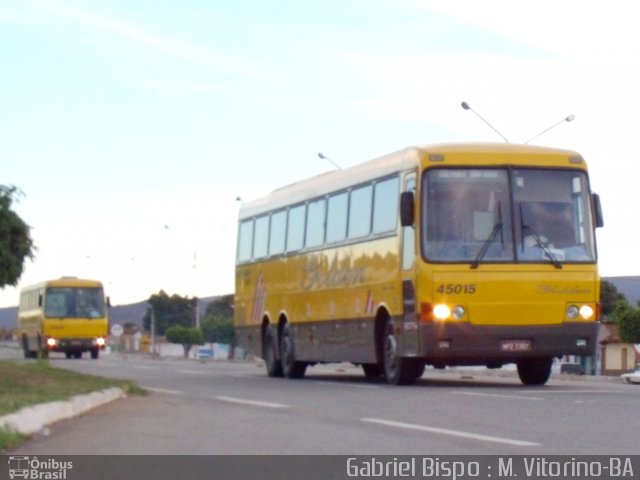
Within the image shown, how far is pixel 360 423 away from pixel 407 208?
8006mm

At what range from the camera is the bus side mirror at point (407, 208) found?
22.7 m

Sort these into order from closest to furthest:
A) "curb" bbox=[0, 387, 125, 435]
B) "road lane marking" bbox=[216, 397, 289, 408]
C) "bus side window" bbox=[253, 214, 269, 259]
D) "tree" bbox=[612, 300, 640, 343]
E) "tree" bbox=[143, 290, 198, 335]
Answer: "curb" bbox=[0, 387, 125, 435]
"road lane marking" bbox=[216, 397, 289, 408]
"bus side window" bbox=[253, 214, 269, 259]
"tree" bbox=[612, 300, 640, 343]
"tree" bbox=[143, 290, 198, 335]

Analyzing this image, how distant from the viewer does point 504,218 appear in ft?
74.6

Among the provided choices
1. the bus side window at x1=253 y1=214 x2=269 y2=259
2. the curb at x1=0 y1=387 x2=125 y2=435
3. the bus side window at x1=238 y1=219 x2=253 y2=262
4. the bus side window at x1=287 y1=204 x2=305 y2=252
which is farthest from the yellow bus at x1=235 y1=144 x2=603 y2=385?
the bus side window at x1=238 y1=219 x2=253 y2=262

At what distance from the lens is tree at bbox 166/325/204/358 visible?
333ft

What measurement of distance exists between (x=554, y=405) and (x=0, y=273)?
11.1 m

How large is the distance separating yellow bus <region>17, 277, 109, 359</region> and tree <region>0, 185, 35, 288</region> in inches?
1334

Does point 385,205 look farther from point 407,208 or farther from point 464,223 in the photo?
point 464,223

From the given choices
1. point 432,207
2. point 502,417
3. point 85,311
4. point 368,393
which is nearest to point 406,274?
point 432,207

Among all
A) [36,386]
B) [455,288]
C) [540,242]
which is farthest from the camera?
[540,242]

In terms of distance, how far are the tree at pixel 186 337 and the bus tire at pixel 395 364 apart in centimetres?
7558

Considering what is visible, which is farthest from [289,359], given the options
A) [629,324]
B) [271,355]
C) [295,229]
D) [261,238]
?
[629,324]

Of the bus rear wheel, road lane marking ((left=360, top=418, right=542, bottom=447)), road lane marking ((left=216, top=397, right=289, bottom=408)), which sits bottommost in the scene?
road lane marking ((left=360, top=418, right=542, bottom=447))

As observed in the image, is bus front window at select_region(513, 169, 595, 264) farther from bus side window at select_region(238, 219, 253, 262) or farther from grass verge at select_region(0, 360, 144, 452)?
bus side window at select_region(238, 219, 253, 262)
